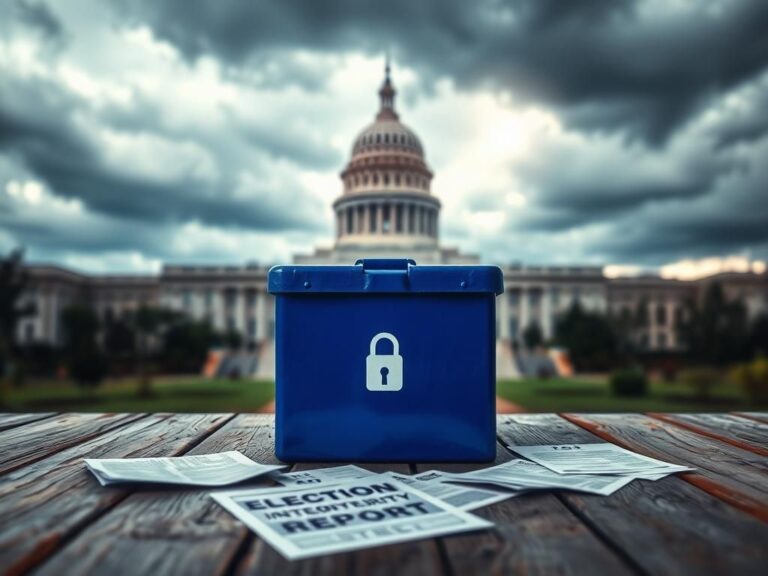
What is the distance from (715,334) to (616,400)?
15.8 metres

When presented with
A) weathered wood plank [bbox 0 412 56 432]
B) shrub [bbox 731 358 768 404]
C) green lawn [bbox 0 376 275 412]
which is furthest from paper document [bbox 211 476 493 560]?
shrub [bbox 731 358 768 404]

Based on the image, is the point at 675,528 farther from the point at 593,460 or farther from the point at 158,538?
the point at 158,538

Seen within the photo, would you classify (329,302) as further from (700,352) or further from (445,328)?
(700,352)

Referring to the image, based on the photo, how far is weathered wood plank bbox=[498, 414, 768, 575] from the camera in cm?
123

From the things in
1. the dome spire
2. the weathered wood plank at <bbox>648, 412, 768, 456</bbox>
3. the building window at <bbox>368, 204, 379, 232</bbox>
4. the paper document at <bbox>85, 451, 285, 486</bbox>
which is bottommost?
the weathered wood plank at <bbox>648, 412, 768, 456</bbox>

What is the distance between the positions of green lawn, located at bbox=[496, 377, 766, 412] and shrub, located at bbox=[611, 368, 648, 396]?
0.34 metres

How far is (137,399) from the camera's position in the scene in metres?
22.5

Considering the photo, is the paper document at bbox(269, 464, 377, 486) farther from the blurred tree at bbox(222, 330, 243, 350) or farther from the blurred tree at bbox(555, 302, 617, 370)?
the blurred tree at bbox(222, 330, 243, 350)

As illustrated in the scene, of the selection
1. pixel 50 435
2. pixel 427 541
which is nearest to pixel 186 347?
pixel 50 435

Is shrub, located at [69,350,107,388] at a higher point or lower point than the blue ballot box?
lower

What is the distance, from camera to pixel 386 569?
119 centimetres

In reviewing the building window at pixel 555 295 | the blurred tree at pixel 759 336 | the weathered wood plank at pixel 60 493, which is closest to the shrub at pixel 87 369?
the weathered wood plank at pixel 60 493

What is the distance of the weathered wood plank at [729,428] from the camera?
2533mm

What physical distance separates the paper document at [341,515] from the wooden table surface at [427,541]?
0.10ft
